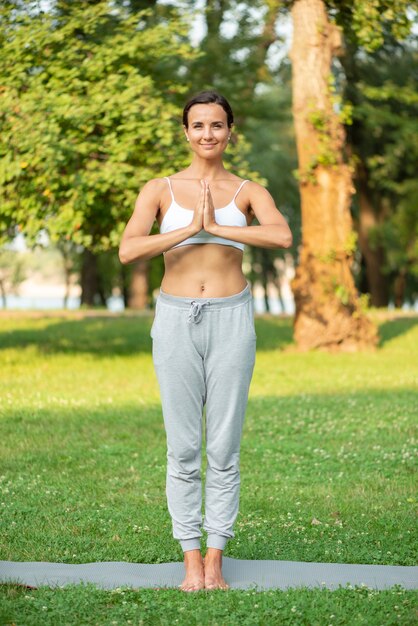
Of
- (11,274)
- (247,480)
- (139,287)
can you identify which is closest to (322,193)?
(247,480)

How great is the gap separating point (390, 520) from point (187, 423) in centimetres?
243

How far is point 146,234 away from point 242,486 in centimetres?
358

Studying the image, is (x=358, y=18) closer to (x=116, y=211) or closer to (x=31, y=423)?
(x=116, y=211)

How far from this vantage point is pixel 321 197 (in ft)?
58.1

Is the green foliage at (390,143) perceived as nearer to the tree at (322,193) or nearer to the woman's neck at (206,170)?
the tree at (322,193)

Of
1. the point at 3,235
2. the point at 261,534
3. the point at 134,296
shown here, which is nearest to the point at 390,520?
the point at 261,534

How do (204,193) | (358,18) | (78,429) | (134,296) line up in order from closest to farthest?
(204,193) → (78,429) → (358,18) → (134,296)

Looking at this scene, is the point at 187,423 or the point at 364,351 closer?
the point at 187,423

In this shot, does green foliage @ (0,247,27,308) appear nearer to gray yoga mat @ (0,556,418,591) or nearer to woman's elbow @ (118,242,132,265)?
gray yoga mat @ (0,556,418,591)

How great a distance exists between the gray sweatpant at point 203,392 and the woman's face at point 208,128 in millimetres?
739

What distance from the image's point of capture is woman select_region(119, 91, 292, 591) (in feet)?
16.2

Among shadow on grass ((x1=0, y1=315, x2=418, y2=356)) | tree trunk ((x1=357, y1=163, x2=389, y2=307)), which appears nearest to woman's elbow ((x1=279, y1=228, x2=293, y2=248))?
shadow on grass ((x1=0, y1=315, x2=418, y2=356))

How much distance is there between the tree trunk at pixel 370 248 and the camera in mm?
33125

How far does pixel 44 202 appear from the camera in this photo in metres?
14.7
